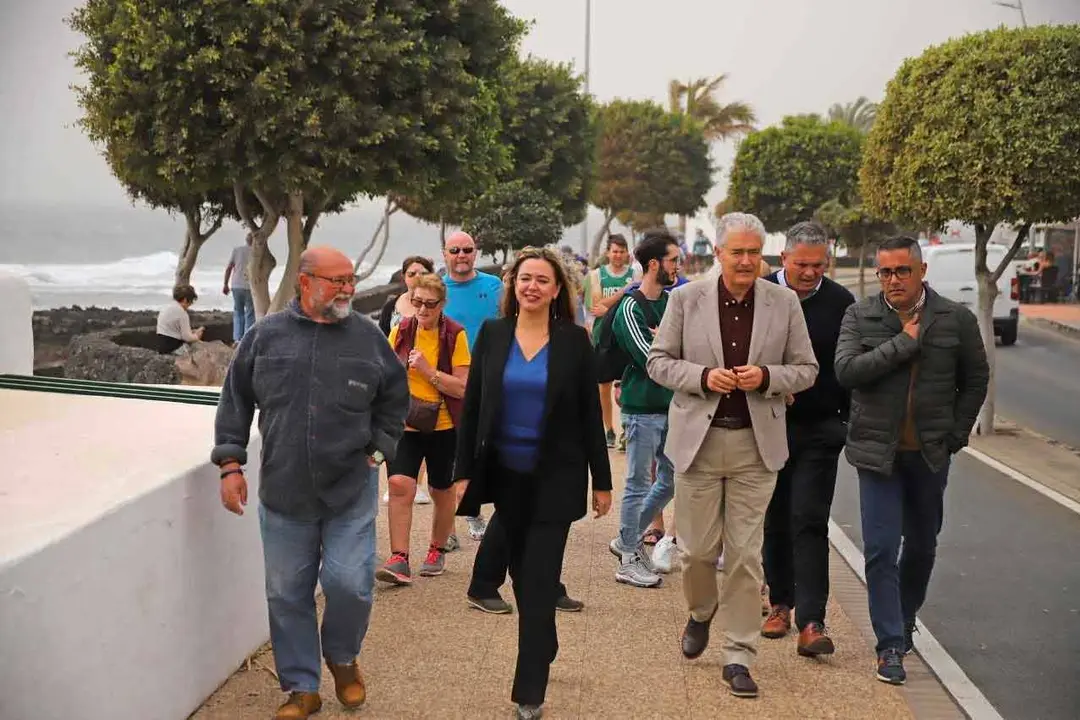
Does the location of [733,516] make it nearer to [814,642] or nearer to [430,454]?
[814,642]

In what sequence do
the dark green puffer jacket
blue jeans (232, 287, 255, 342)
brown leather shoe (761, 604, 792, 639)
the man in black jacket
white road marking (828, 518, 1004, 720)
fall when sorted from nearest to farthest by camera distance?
white road marking (828, 518, 1004, 720)
the dark green puffer jacket
the man in black jacket
brown leather shoe (761, 604, 792, 639)
blue jeans (232, 287, 255, 342)

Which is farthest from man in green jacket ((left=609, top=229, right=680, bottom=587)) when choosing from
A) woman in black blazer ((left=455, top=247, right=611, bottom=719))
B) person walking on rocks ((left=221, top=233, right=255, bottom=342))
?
person walking on rocks ((left=221, top=233, right=255, bottom=342))

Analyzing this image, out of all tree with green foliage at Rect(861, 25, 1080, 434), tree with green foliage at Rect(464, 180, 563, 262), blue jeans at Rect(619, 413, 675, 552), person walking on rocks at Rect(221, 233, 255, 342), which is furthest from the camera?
tree with green foliage at Rect(464, 180, 563, 262)

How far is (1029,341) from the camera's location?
1124 inches

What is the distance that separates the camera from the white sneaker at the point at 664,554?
7594mm

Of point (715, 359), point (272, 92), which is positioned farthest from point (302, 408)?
point (272, 92)

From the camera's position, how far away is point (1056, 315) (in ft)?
115

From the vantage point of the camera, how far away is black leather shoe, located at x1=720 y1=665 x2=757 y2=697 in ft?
17.7

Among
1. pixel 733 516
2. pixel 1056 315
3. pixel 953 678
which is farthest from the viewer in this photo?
pixel 1056 315

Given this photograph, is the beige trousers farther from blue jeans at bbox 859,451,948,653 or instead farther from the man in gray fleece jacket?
the man in gray fleece jacket

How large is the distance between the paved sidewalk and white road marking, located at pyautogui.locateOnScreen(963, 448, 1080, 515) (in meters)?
18.4

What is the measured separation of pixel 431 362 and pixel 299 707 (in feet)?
8.10

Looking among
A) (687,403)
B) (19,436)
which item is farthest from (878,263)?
(19,436)

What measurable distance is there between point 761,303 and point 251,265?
51.2 feet
